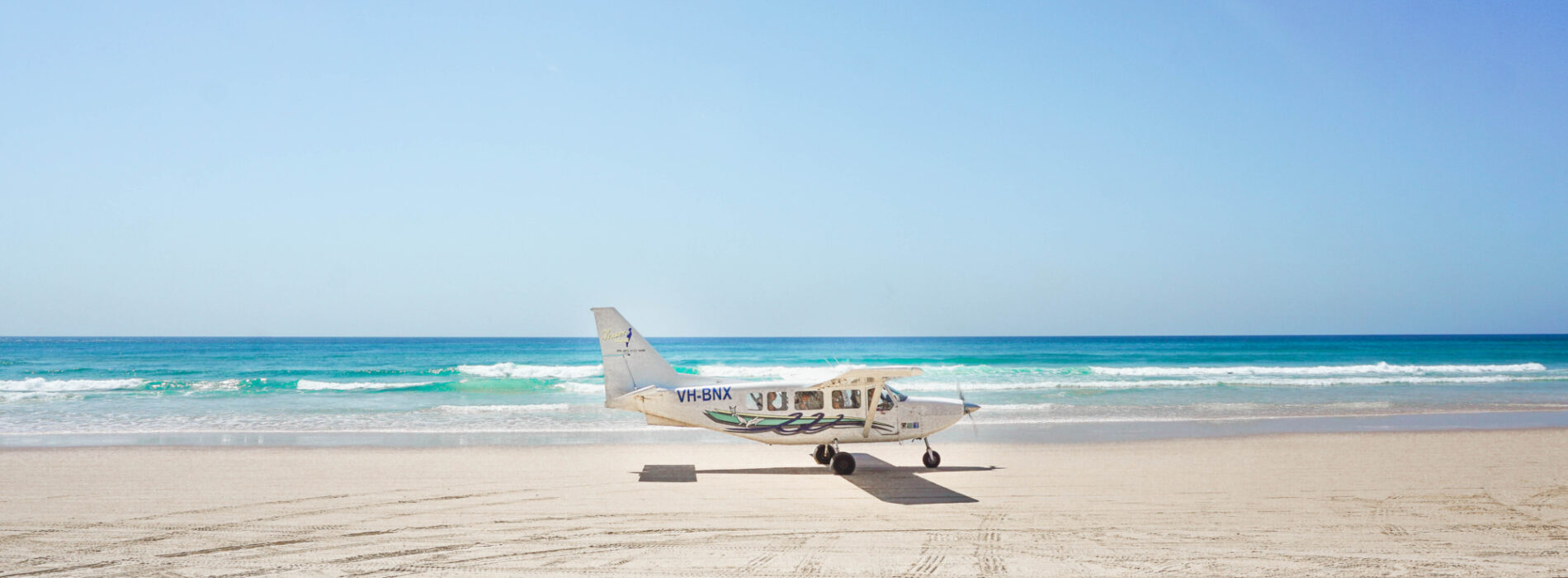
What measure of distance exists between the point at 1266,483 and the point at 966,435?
19.2 feet

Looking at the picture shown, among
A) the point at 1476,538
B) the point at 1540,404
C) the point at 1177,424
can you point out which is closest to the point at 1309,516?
the point at 1476,538

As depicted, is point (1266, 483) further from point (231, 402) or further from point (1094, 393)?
point (231, 402)

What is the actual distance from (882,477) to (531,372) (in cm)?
3179

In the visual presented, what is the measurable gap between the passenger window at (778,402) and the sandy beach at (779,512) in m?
0.97

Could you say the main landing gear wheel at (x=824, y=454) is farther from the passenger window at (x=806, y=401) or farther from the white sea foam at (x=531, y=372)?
the white sea foam at (x=531, y=372)

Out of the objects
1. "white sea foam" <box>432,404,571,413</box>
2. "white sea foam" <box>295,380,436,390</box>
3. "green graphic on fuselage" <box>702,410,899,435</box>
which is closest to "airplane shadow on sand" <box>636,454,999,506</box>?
"green graphic on fuselage" <box>702,410,899,435</box>

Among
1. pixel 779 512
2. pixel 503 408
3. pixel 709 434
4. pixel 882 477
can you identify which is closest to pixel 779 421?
pixel 882 477

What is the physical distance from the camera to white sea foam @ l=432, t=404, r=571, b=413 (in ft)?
70.3

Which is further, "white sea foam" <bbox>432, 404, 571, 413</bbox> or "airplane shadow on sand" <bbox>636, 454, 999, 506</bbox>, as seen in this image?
"white sea foam" <bbox>432, 404, 571, 413</bbox>

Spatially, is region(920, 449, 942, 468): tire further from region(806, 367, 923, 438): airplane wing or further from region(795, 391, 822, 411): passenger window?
region(795, 391, 822, 411): passenger window

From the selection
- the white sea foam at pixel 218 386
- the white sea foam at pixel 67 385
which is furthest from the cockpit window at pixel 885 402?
the white sea foam at pixel 67 385

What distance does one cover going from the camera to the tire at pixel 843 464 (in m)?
12.2

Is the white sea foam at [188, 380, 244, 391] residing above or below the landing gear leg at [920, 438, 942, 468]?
below

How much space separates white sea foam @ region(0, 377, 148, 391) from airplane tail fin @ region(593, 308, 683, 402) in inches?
1091
